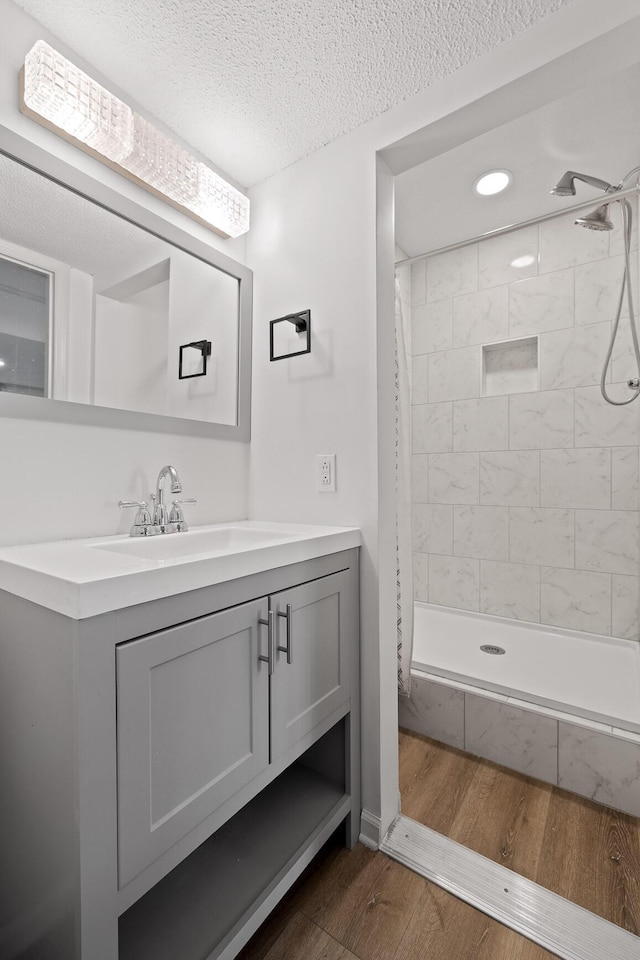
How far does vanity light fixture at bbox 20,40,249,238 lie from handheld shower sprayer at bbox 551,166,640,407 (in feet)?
4.10

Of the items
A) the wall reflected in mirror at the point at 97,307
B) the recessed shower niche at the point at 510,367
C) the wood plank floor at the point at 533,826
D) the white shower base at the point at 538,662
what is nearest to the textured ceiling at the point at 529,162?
the recessed shower niche at the point at 510,367

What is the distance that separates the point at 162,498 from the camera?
1384 mm

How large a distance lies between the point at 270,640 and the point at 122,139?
143 centimetres

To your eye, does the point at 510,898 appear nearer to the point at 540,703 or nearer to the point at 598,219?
the point at 540,703

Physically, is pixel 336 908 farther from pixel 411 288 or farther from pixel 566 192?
pixel 411 288

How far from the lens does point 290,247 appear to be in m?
1.62

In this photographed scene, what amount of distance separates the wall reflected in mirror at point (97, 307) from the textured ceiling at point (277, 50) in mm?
401

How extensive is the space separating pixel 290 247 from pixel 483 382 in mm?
1490

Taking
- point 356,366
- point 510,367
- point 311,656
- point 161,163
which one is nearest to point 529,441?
point 510,367

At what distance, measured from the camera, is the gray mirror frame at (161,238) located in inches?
43.3

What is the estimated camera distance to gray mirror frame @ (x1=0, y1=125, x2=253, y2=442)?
1099mm

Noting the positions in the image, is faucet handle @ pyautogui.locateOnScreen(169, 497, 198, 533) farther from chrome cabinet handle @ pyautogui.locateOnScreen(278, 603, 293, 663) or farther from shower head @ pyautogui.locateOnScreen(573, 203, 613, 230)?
shower head @ pyautogui.locateOnScreen(573, 203, 613, 230)

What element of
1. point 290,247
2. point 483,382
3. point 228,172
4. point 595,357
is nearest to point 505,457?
point 483,382

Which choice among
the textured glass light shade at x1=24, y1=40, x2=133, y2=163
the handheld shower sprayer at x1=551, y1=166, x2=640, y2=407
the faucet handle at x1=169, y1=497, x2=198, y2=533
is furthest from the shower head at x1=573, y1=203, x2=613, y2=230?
the faucet handle at x1=169, y1=497, x2=198, y2=533
